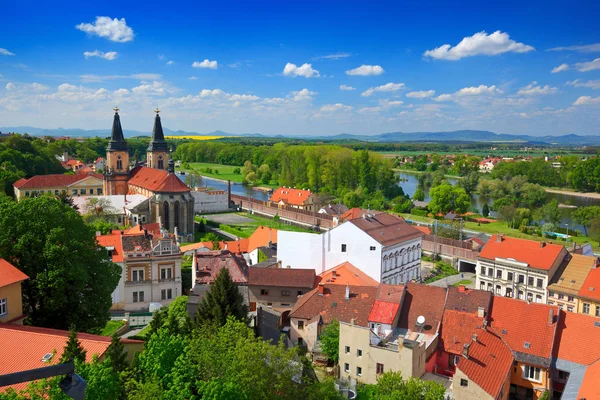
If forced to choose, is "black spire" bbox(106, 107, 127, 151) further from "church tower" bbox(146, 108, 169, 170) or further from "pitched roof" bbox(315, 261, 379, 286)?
"pitched roof" bbox(315, 261, 379, 286)

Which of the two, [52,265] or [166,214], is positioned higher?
[52,265]

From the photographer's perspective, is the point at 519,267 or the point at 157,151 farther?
the point at 157,151

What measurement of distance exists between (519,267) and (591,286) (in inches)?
228

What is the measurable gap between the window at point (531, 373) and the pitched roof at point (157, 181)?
1871 inches

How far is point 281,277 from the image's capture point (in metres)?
36.1

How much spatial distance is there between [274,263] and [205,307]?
17.0 metres

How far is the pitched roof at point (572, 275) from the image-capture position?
1489 inches

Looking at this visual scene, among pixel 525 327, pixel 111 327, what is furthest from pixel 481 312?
pixel 111 327

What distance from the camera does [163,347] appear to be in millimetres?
15859

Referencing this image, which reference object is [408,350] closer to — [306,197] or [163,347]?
[163,347]

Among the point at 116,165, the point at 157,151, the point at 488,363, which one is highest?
the point at 157,151

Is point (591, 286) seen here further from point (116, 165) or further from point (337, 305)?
point (116, 165)

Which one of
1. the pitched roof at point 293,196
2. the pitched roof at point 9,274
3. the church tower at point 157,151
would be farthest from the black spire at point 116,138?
the pitched roof at point 9,274

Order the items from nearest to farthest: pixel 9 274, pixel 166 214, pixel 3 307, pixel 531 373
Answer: pixel 3 307 → pixel 9 274 → pixel 531 373 → pixel 166 214
